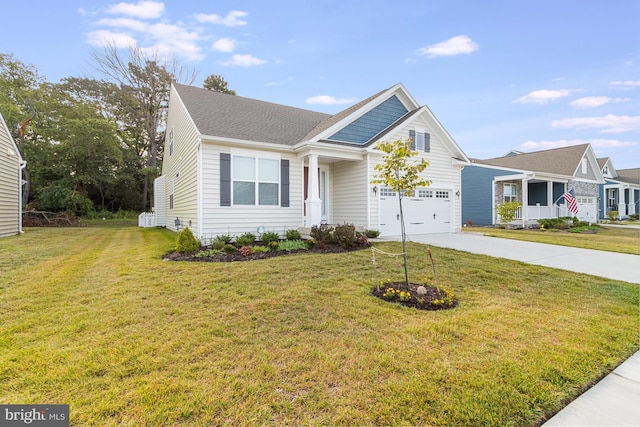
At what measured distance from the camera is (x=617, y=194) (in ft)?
91.0

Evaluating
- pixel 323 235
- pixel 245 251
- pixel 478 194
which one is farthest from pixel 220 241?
pixel 478 194

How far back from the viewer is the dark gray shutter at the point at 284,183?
399 inches

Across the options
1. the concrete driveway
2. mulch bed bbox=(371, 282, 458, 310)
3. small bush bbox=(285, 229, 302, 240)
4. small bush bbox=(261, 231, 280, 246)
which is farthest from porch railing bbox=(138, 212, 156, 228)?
mulch bed bbox=(371, 282, 458, 310)

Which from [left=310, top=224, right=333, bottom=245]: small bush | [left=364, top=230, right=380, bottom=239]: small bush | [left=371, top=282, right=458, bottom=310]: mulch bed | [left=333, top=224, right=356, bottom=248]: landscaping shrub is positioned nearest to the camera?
[left=371, top=282, right=458, bottom=310]: mulch bed

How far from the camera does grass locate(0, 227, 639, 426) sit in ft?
7.08

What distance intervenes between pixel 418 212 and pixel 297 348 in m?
10.2

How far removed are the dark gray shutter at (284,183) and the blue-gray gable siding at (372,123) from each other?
1.94m

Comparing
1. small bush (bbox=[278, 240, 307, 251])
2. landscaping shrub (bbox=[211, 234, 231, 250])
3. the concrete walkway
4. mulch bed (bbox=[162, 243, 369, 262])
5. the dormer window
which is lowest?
the concrete walkway

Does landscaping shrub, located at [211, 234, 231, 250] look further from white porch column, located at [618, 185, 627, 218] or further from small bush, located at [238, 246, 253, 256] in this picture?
white porch column, located at [618, 185, 627, 218]

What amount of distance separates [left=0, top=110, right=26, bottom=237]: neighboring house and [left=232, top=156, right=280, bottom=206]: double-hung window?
8.71 metres

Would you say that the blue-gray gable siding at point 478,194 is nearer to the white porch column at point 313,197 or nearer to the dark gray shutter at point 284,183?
the white porch column at point 313,197

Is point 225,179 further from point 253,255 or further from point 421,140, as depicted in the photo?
point 421,140

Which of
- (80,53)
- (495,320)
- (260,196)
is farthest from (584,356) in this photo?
(80,53)

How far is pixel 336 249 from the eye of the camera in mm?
8320
